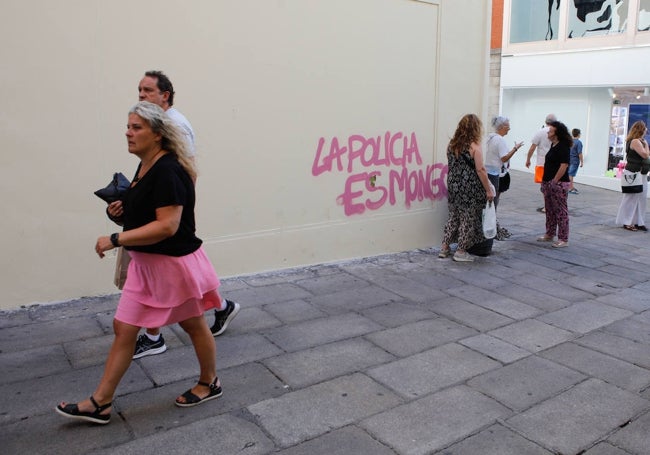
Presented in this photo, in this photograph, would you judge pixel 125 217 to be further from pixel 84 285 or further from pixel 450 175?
pixel 450 175

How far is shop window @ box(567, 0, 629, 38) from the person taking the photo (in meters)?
14.9

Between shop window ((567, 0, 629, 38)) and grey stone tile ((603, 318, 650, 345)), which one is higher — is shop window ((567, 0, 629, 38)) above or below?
above

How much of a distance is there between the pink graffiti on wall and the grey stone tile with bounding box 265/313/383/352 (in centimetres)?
203

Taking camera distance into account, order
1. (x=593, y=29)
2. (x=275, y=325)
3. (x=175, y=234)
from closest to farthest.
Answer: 1. (x=175, y=234)
2. (x=275, y=325)
3. (x=593, y=29)

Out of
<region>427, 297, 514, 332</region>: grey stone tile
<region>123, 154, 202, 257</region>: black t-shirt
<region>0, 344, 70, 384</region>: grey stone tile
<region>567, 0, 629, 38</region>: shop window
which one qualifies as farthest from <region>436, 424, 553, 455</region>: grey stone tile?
<region>567, 0, 629, 38</region>: shop window

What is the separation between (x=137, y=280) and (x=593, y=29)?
15970mm

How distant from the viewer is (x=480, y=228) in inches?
266

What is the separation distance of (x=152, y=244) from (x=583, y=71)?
50.8 ft

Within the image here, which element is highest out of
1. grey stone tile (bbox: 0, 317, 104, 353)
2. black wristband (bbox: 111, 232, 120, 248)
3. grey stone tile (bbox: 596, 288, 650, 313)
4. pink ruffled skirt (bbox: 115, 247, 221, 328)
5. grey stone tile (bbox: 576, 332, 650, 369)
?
black wristband (bbox: 111, 232, 120, 248)

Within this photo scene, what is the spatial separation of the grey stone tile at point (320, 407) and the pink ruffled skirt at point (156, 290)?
0.74 meters

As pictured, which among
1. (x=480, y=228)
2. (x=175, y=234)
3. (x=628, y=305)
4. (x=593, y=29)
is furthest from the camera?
(x=593, y=29)

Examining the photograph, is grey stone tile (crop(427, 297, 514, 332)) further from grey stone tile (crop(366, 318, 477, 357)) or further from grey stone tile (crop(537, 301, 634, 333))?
grey stone tile (crop(537, 301, 634, 333))

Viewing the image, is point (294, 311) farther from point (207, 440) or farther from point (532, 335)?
point (207, 440)

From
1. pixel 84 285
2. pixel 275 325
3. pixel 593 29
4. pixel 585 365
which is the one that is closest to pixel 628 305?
pixel 585 365
